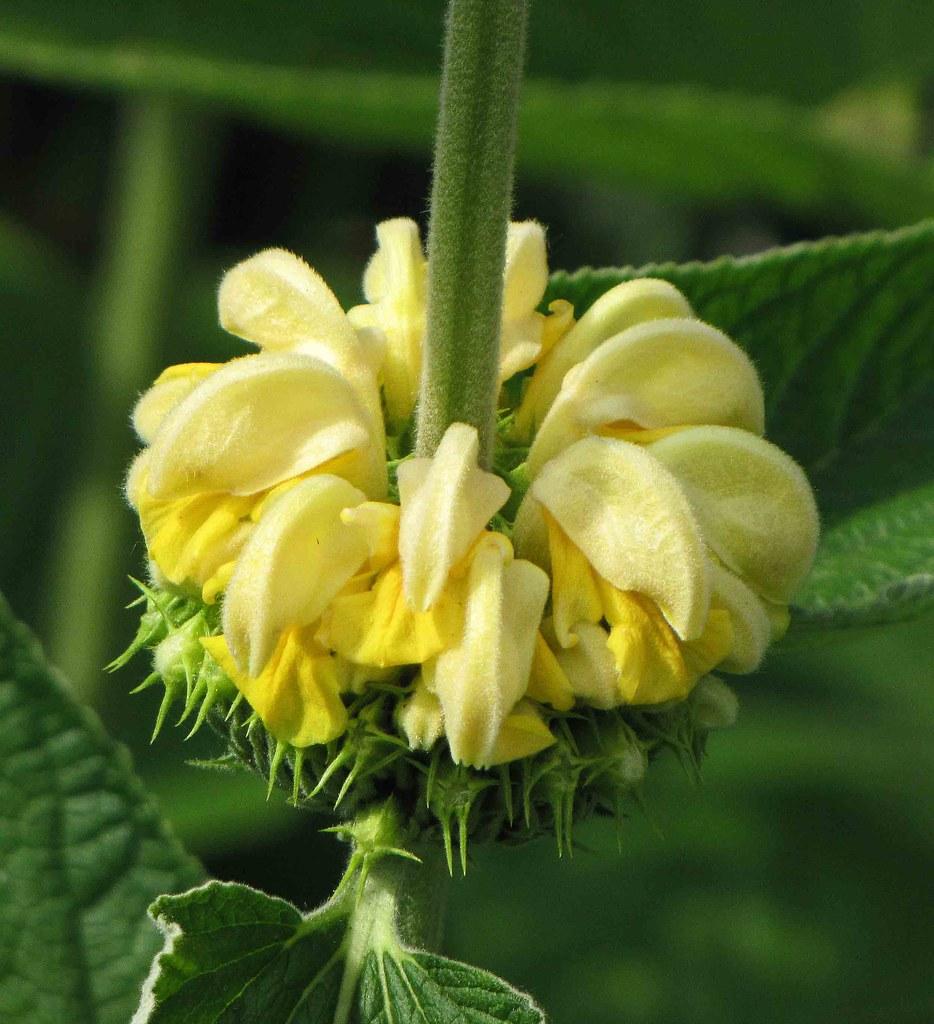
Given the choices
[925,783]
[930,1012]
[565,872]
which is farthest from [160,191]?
[930,1012]

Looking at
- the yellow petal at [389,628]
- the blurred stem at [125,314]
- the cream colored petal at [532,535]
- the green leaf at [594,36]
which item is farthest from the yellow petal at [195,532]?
the blurred stem at [125,314]

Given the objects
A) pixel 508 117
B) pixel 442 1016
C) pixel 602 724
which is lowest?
pixel 442 1016

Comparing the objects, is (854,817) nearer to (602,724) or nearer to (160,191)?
(160,191)

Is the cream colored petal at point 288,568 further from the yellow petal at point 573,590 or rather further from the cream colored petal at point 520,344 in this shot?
the cream colored petal at point 520,344

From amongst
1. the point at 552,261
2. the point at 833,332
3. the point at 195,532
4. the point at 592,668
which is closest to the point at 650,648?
the point at 592,668

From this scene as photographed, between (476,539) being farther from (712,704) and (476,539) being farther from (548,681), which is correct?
(712,704)

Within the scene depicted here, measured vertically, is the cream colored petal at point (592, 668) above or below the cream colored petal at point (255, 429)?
below
